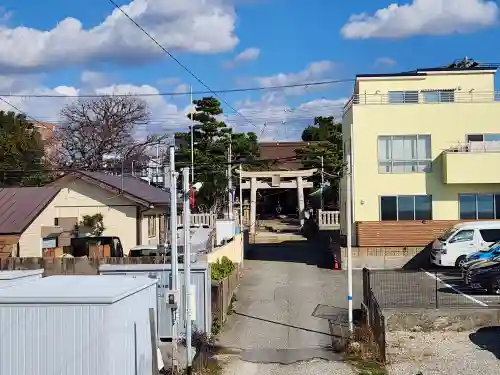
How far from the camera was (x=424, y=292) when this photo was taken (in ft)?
68.4

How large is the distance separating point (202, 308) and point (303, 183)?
34.7 metres

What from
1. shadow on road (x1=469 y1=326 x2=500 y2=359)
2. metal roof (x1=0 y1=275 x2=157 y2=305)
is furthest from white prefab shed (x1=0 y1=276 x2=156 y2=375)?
shadow on road (x1=469 y1=326 x2=500 y2=359)

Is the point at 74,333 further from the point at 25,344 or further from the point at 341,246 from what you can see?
the point at 341,246

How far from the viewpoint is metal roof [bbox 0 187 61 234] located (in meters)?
22.4

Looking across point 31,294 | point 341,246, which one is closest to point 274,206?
point 341,246

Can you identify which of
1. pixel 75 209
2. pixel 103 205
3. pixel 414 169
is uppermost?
pixel 414 169

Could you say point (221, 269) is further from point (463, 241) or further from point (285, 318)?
point (463, 241)

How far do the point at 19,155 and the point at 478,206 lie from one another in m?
27.6

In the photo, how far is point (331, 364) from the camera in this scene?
14.2 meters

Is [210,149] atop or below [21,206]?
atop

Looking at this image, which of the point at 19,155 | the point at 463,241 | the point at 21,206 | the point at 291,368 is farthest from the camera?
the point at 19,155

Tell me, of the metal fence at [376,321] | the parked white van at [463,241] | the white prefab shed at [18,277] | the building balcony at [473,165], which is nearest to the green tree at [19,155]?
the building balcony at [473,165]

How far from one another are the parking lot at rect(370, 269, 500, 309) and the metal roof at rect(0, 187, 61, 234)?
11.5 meters

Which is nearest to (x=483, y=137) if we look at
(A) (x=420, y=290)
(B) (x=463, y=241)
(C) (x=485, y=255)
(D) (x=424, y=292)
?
(B) (x=463, y=241)
